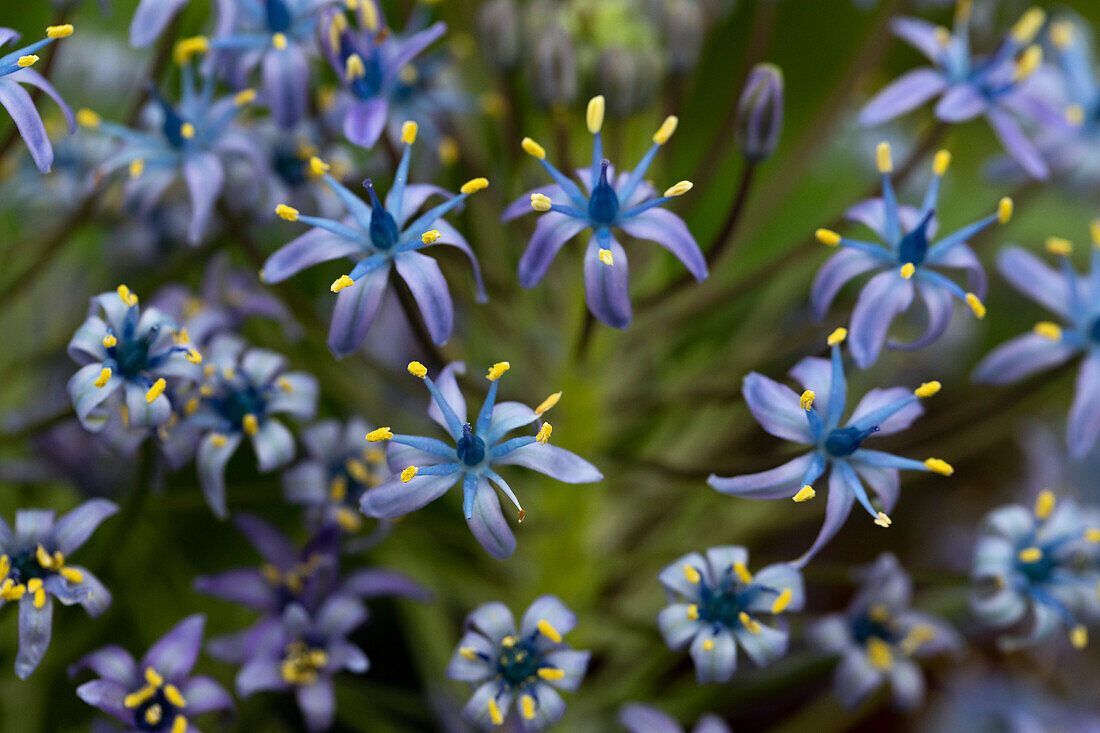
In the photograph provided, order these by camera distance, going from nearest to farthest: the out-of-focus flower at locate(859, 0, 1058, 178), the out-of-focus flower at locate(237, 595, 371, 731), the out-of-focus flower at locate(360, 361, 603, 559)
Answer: the out-of-focus flower at locate(360, 361, 603, 559), the out-of-focus flower at locate(237, 595, 371, 731), the out-of-focus flower at locate(859, 0, 1058, 178)

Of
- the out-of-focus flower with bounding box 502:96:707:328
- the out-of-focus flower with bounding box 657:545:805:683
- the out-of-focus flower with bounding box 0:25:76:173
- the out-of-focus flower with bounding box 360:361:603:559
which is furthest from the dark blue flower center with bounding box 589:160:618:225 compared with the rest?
the out-of-focus flower with bounding box 0:25:76:173

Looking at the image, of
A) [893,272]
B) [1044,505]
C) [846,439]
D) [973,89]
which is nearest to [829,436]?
[846,439]

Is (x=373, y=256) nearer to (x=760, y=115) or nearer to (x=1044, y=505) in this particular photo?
(x=760, y=115)

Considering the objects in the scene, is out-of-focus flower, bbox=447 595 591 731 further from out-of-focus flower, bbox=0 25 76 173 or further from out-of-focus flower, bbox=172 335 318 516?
out-of-focus flower, bbox=0 25 76 173

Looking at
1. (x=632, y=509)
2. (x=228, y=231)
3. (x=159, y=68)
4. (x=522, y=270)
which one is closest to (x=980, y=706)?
(x=632, y=509)

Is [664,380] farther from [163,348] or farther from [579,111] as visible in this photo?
[163,348]

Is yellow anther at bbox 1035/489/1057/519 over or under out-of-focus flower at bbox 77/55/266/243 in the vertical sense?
under

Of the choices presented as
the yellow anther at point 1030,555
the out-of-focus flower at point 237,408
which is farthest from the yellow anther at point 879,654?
the out-of-focus flower at point 237,408

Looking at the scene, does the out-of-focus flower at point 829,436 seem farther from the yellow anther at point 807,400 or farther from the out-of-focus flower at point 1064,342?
the out-of-focus flower at point 1064,342
